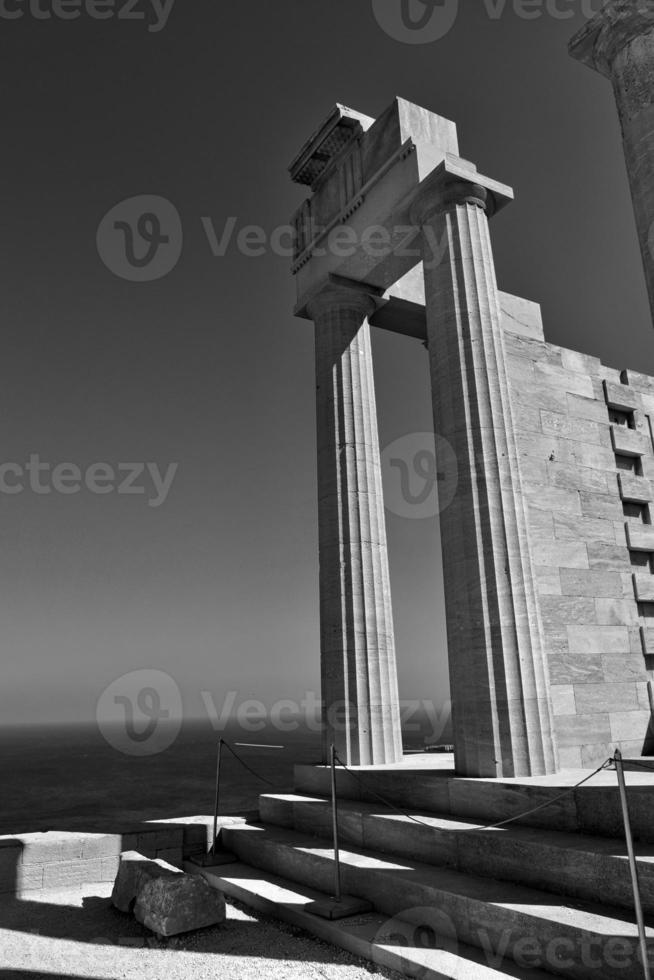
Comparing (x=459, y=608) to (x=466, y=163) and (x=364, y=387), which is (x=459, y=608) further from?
(x=466, y=163)

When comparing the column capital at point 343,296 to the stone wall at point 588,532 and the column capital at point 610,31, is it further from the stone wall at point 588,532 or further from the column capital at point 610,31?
the column capital at point 610,31

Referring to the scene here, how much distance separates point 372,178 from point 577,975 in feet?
58.7

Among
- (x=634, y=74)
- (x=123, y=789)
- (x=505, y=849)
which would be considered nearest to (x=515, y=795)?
(x=505, y=849)

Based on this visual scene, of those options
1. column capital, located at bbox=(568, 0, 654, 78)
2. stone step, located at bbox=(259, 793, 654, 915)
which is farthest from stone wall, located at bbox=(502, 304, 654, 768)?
column capital, located at bbox=(568, 0, 654, 78)

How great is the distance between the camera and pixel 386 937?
9.56 meters

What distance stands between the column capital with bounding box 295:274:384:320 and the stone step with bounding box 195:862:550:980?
15545 mm

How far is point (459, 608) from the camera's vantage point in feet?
47.2

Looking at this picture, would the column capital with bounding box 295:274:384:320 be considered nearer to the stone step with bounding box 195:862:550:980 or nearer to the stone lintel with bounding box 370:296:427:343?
the stone lintel with bounding box 370:296:427:343

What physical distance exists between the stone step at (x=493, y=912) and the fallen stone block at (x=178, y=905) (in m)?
2.17

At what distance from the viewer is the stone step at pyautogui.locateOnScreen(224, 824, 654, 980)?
7.86 m

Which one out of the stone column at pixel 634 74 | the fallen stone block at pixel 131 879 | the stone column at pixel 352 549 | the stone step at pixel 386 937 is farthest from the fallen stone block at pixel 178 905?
the stone column at pixel 634 74

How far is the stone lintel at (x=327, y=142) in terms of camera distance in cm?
2022

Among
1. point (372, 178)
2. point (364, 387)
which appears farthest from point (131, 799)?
point (372, 178)

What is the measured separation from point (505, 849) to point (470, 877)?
0.74m
